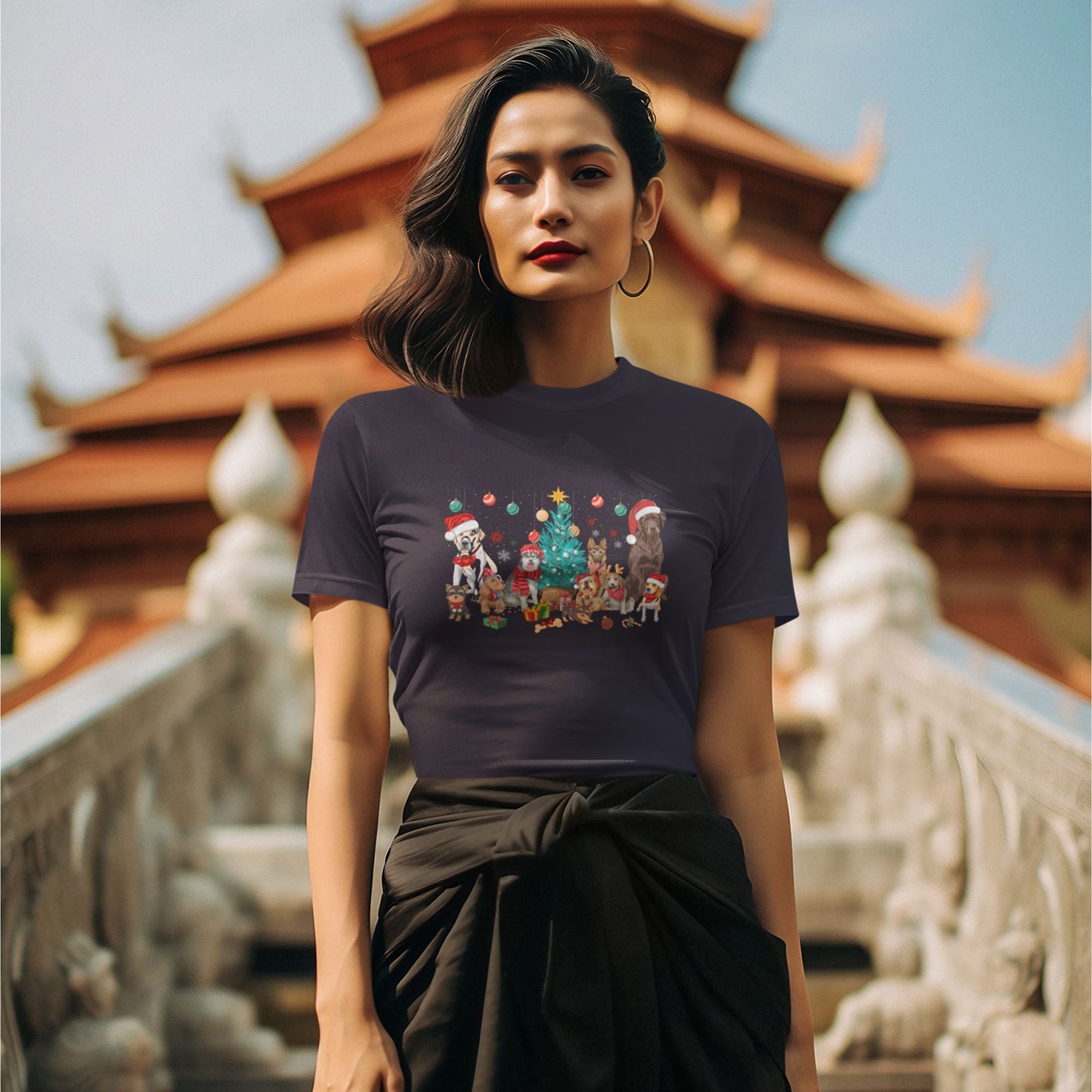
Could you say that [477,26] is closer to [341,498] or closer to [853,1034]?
[853,1034]

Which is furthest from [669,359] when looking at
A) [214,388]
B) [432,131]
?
[214,388]

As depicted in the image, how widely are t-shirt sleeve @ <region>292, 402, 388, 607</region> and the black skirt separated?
0.25m

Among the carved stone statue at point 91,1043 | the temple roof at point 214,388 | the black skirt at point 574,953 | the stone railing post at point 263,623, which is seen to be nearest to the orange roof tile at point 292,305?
the temple roof at point 214,388

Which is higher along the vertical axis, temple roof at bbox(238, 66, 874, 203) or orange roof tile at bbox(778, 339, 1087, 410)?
temple roof at bbox(238, 66, 874, 203)

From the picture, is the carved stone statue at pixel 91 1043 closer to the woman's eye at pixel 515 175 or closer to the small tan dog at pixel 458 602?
the small tan dog at pixel 458 602

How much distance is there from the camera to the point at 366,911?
3.97 ft

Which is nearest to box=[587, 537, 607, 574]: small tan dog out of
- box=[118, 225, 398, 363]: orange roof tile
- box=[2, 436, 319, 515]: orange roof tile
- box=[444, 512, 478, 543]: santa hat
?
box=[444, 512, 478, 543]: santa hat

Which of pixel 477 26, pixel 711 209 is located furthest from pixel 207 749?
pixel 477 26

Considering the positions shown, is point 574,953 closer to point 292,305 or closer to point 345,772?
point 345,772

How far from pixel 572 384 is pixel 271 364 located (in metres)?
8.44

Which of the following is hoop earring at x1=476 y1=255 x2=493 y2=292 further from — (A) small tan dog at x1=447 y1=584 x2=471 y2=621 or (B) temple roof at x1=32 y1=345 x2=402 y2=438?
(B) temple roof at x1=32 y1=345 x2=402 y2=438

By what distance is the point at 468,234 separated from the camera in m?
1.42

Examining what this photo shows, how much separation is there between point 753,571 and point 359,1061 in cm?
68

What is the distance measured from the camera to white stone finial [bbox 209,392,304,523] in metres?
5.29
